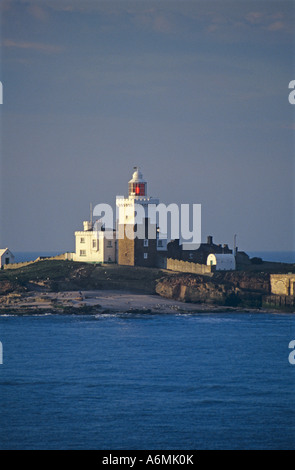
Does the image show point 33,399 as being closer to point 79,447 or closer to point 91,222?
point 79,447

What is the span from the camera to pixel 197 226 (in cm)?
8831

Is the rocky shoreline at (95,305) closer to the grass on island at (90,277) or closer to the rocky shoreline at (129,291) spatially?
the rocky shoreline at (129,291)

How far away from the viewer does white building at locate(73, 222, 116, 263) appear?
8162 centimetres

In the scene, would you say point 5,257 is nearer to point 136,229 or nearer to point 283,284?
point 136,229

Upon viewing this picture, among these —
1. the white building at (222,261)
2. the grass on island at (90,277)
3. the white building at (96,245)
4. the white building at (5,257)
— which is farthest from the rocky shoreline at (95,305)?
the white building at (5,257)

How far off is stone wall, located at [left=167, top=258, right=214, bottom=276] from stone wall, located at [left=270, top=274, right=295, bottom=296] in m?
6.34

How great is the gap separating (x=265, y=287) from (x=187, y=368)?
26508mm

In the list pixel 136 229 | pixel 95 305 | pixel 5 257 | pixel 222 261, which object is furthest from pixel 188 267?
pixel 5 257

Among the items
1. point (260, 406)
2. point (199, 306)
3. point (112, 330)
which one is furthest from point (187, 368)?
point (199, 306)

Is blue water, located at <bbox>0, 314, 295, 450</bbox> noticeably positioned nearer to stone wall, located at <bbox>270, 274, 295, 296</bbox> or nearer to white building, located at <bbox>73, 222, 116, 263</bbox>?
stone wall, located at <bbox>270, 274, 295, 296</bbox>

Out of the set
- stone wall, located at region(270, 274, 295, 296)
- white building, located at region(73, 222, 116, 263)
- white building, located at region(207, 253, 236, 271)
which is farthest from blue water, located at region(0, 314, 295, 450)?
white building, located at region(73, 222, 116, 263)

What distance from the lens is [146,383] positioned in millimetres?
43500

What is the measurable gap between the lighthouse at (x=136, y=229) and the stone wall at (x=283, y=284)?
1311cm

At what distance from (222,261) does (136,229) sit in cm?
860
